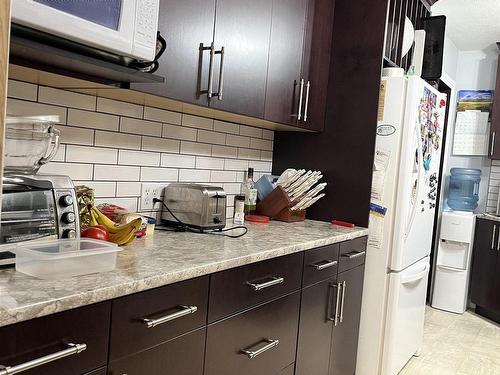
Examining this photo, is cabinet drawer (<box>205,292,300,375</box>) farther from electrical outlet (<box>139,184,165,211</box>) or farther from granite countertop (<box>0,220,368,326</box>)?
electrical outlet (<box>139,184,165,211</box>)

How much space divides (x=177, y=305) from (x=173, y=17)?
3.08 feet

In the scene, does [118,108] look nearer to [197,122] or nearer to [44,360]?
[197,122]

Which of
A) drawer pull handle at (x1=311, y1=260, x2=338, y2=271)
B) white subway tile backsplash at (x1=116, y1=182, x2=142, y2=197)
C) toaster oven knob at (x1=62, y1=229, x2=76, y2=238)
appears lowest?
drawer pull handle at (x1=311, y1=260, x2=338, y2=271)

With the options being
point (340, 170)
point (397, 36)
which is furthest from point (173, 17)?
point (397, 36)

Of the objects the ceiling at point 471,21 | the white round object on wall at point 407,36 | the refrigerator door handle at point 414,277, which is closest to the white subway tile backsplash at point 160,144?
the refrigerator door handle at point 414,277

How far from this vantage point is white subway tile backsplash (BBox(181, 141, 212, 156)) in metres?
2.22

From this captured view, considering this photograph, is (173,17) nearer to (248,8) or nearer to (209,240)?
(248,8)

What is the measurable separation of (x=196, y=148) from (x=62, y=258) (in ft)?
4.10

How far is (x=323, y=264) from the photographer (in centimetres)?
211

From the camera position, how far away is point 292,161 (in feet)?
9.32

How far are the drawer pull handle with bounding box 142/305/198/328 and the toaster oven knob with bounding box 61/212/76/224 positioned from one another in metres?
0.37

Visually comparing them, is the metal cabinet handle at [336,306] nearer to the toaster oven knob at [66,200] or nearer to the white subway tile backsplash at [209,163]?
the white subway tile backsplash at [209,163]

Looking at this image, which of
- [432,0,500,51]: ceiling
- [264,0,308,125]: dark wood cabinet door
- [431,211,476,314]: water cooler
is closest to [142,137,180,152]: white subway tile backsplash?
[264,0,308,125]: dark wood cabinet door

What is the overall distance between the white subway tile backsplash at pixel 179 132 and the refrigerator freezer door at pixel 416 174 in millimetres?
1116
